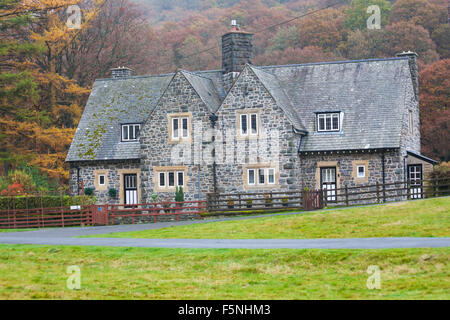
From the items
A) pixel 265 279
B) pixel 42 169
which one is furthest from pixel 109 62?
pixel 265 279

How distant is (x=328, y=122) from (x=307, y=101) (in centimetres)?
218

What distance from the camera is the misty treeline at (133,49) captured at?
5559 cm

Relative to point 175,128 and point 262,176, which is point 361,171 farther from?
point 175,128

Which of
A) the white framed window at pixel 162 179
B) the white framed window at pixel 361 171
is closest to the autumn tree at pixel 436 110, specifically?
the white framed window at pixel 361 171

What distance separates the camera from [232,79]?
4631 cm

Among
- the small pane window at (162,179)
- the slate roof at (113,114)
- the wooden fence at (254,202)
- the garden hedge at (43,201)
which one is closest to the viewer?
the wooden fence at (254,202)

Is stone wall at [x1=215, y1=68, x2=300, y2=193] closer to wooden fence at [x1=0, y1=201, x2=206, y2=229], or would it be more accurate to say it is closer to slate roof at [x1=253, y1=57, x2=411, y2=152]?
slate roof at [x1=253, y1=57, x2=411, y2=152]

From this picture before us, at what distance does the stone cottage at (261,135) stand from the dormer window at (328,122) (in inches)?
2.3

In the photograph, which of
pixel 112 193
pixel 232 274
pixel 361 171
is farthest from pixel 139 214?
pixel 232 274

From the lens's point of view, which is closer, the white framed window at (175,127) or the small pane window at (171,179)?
the white framed window at (175,127)

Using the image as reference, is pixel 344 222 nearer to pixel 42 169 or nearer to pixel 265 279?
pixel 265 279

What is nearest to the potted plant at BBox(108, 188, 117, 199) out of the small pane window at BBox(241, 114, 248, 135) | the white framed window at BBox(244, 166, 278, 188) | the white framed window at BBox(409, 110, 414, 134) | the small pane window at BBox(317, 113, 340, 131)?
the white framed window at BBox(244, 166, 278, 188)

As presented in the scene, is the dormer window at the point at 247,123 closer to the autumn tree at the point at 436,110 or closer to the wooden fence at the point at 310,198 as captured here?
the wooden fence at the point at 310,198

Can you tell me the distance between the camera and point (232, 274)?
19984 mm
